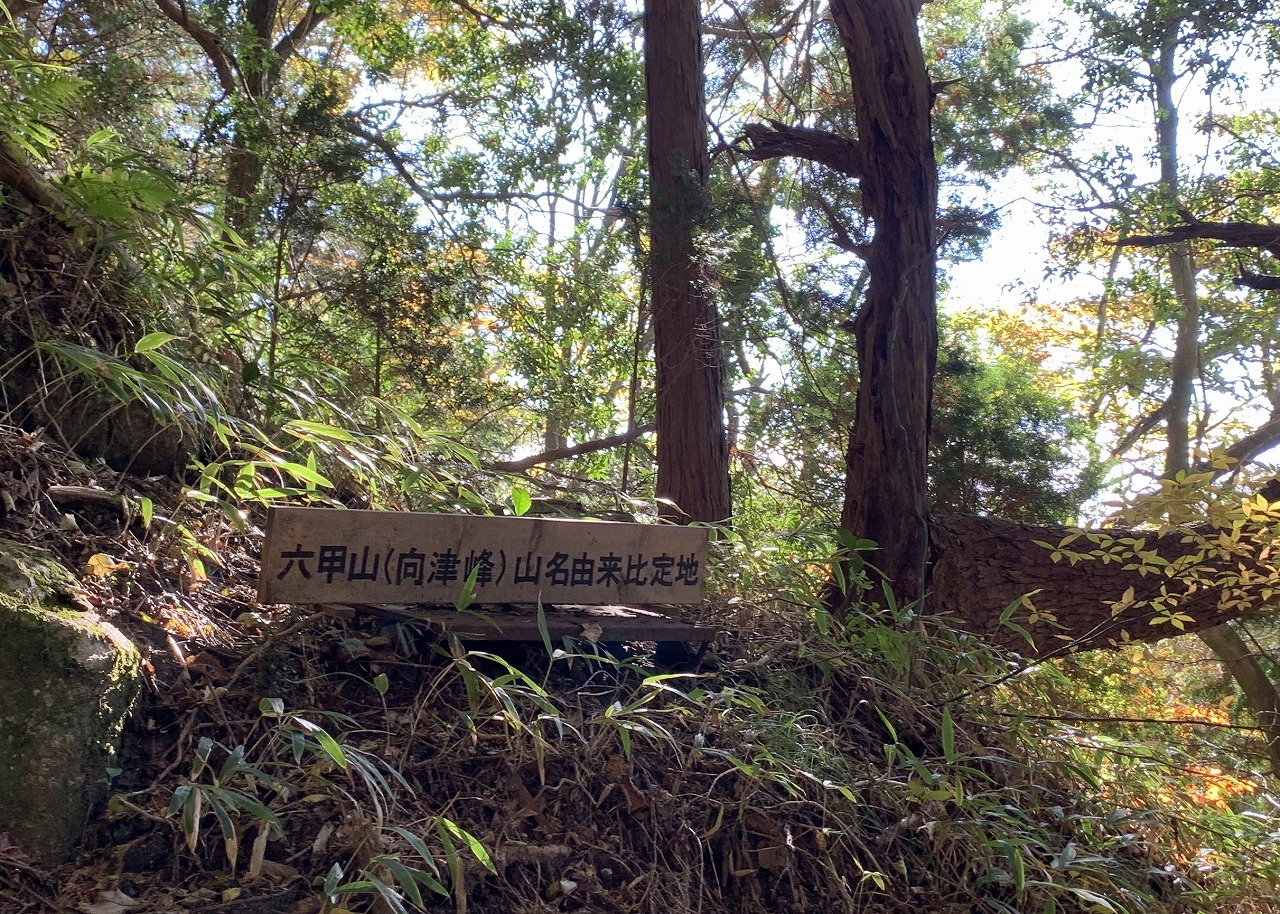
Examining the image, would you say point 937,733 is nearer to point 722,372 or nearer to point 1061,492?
point 722,372

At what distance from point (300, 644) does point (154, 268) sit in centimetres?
152

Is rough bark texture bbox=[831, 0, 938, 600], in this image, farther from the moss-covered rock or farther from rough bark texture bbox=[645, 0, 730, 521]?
the moss-covered rock

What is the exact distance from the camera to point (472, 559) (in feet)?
7.29

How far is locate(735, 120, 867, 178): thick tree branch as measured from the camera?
4133 mm

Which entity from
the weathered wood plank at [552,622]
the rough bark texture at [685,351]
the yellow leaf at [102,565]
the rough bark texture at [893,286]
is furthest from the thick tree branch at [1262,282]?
the yellow leaf at [102,565]

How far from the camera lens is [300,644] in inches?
86.8

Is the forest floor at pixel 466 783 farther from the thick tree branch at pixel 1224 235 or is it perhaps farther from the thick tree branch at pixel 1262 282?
the thick tree branch at pixel 1262 282

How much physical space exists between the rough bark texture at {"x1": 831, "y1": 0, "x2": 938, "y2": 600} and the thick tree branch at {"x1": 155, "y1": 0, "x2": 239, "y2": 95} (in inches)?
129

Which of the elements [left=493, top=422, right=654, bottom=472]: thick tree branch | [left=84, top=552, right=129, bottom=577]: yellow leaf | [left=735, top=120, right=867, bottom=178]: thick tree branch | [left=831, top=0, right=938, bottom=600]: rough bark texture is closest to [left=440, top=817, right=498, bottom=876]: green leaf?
[left=84, top=552, right=129, bottom=577]: yellow leaf

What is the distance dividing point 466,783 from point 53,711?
2.67ft

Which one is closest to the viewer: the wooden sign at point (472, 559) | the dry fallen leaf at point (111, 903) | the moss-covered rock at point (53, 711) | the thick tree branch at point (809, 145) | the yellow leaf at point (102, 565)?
the dry fallen leaf at point (111, 903)

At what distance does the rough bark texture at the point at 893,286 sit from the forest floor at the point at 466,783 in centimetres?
132

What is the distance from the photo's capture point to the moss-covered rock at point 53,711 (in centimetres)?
161

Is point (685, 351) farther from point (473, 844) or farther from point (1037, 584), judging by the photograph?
point (473, 844)
